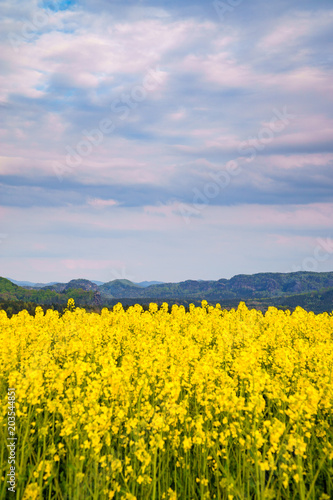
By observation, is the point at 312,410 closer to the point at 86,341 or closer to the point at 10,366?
the point at 10,366

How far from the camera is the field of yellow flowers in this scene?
750 centimetres

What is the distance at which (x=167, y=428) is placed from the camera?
777 cm

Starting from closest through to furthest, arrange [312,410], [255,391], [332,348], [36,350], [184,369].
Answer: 1. [312,410]
2. [255,391]
3. [184,369]
4. [36,350]
5. [332,348]

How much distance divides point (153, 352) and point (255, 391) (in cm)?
439

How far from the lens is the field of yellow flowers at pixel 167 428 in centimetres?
750

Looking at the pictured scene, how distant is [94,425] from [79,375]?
2.48 meters

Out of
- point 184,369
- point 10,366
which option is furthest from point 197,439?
point 10,366

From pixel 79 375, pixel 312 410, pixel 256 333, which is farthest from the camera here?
pixel 256 333

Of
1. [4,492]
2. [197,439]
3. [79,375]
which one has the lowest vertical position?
[4,492]

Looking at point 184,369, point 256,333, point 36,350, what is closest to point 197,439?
point 184,369

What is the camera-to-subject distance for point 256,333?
70.6ft

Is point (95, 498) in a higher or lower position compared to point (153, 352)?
lower

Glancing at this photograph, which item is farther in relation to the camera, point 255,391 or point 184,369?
point 184,369

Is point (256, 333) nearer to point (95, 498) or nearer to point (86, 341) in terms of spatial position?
point (86, 341)
